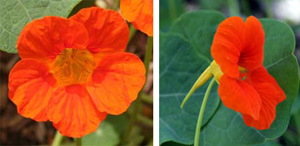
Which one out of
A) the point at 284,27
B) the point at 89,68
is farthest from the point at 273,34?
the point at 89,68

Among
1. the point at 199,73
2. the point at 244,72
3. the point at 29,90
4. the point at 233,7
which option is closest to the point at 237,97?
the point at 244,72

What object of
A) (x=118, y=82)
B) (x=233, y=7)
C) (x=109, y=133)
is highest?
(x=118, y=82)

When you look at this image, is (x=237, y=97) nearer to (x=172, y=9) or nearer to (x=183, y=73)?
(x=183, y=73)

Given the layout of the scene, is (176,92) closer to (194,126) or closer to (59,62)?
(194,126)

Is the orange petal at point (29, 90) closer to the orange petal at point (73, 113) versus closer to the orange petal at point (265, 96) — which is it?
the orange petal at point (73, 113)

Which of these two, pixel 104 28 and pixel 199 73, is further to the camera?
pixel 199 73

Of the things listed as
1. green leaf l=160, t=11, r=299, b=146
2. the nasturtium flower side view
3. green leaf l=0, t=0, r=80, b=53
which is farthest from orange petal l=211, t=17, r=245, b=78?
green leaf l=0, t=0, r=80, b=53

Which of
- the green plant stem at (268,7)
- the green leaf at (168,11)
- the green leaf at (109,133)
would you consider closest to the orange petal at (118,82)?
the green leaf at (109,133)
